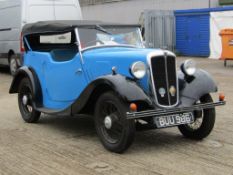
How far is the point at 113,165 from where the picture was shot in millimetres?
5578

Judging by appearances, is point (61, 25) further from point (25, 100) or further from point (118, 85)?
point (118, 85)

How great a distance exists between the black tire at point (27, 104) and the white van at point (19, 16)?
19.2ft

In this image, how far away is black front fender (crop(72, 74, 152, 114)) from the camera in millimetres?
5863

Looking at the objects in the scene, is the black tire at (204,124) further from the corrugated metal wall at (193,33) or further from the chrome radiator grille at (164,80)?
the corrugated metal wall at (193,33)

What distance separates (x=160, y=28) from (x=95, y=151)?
625 inches

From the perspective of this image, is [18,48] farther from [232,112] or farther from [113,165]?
[113,165]

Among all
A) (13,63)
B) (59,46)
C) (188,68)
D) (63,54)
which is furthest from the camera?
(13,63)

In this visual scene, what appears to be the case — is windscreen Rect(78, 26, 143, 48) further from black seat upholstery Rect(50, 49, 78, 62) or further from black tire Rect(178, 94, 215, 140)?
black tire Rect(178, 94, 215, 140)

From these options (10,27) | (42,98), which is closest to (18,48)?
(10,27)

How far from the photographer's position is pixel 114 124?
20.1ft

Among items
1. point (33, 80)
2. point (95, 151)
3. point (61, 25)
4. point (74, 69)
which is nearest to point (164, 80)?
point (95, 151)

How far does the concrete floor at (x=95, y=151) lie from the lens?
214 inches

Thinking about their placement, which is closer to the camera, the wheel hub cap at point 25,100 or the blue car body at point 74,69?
the blue car body at point 74,69

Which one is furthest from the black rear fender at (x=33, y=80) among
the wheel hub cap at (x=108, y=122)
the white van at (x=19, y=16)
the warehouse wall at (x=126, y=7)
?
the warehouse wall at (x=126, y=7)
